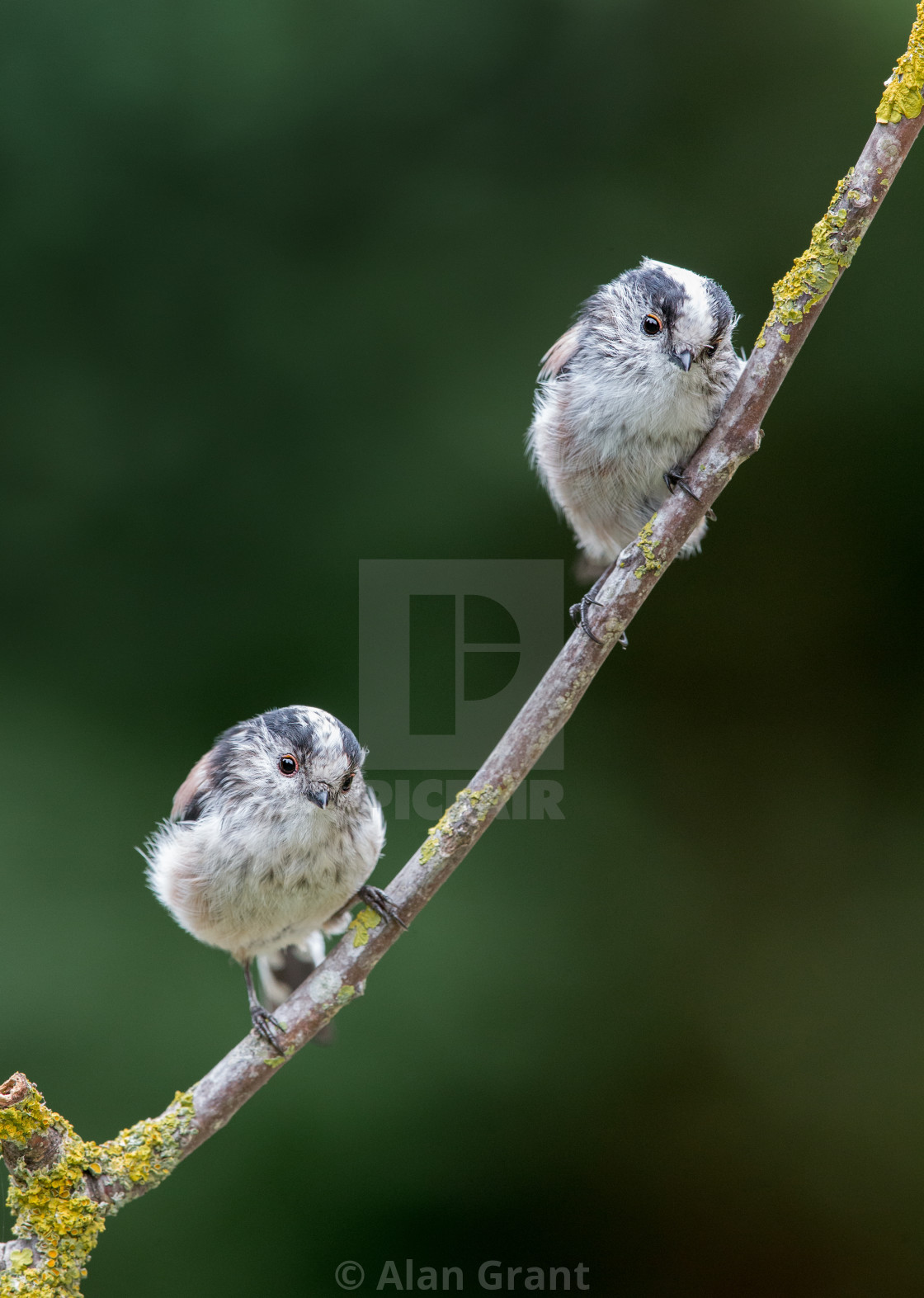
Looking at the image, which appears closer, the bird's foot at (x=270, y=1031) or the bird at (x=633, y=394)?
the bird's foot at (x=270, y=1031)

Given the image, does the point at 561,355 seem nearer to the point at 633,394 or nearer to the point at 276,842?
the point at 633,394

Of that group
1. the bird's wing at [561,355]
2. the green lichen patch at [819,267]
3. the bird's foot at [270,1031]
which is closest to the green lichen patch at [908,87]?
the green lichen patch at [819,267]

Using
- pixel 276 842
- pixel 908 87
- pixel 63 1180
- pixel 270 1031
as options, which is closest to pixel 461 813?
pixel 270 1031

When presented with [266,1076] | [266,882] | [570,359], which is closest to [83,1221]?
[266,1076]

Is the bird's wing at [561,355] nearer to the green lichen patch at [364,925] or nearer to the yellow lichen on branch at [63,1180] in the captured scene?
the green lichen patch at [364,925]

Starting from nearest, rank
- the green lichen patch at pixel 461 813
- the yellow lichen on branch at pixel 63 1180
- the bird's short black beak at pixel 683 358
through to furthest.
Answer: the yellow lichen on branch at pixel 63 1180 < the green lichen patch at pixel 461 813 < the bird's short black beak at pixel 683 358

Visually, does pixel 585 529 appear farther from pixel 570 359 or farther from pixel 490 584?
pixel 490 584
